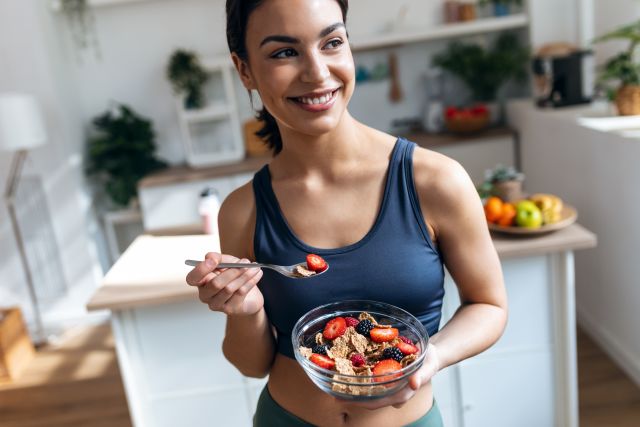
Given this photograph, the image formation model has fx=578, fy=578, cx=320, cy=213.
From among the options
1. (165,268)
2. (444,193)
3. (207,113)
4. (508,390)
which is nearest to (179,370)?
(165,268)

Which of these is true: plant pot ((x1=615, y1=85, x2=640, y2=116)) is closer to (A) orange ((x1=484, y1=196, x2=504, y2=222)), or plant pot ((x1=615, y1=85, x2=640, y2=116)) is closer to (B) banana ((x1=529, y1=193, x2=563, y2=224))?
(B) banana ((x1=529, y1=193, x2=563, y2=224))

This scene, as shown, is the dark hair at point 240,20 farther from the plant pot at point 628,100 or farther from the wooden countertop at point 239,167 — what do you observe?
the wooden countertop at point 239,167

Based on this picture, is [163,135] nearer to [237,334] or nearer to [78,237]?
[78,237]

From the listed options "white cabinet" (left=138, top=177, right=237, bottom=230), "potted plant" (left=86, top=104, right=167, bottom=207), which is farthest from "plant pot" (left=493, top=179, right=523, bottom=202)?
"potted plant" (left=86, top=104, right=167, bottom=207)

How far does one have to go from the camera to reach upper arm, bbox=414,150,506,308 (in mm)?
926

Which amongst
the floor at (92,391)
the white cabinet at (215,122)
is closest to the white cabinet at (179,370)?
the floor at (92,391)

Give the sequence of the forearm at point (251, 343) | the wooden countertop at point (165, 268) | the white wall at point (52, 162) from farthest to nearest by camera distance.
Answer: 1. the white wall at point (52, 162)
2. the wooden countertop at point (165, 268)
3. the forearm at point (251, 343)

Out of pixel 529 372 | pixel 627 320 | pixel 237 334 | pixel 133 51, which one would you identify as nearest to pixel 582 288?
pixel 627 320

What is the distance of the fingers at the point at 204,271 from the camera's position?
2.77 feet

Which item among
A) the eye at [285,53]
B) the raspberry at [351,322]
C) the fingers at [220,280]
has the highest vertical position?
the eye at [285,53]

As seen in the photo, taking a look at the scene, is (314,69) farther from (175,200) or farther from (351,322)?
(175,200)

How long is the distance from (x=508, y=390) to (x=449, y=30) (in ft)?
7.64

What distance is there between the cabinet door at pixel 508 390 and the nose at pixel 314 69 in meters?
1.39

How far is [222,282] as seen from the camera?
2.81 feet
